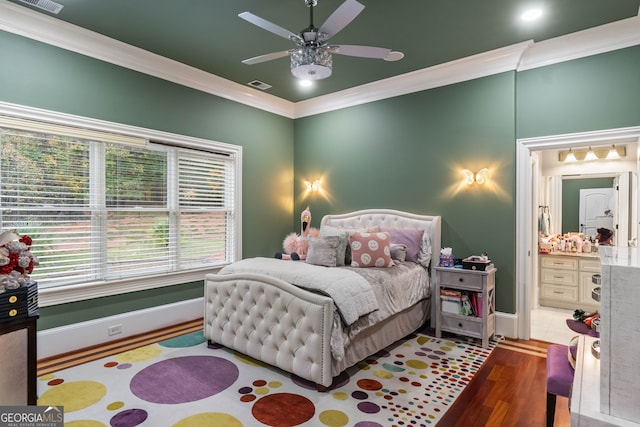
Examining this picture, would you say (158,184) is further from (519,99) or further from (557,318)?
(557,318)

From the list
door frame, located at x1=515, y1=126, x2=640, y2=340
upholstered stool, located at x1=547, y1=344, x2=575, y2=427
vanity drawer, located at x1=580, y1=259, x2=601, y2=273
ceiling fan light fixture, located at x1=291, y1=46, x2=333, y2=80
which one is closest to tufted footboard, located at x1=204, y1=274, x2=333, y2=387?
upholstered stool, located at x1=547, y1=344, x2=575, y2=427

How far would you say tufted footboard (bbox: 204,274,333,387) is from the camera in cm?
256

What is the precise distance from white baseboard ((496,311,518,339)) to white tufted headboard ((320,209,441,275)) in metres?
0.83

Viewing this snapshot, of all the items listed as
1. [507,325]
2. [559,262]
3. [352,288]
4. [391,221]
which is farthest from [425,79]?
[559,262]

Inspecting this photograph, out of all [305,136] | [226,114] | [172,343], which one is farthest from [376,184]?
[172,343]

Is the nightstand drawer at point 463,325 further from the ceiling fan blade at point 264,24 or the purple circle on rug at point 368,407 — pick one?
the ceiling fan blade at point 264,24

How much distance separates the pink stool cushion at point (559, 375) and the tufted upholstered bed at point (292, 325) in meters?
1.27

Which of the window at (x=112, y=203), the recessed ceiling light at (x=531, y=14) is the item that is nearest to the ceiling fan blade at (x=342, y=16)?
the recessed ceiling light at (x=531, y=14)

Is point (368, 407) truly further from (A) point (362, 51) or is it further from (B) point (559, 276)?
(B) point (559, 276)

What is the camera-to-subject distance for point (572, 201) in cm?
511

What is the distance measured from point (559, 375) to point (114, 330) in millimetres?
3775

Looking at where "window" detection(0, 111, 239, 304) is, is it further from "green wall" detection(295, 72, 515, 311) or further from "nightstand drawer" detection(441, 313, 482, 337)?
"nightstand drawer" detection(441, 313, 482, 337)

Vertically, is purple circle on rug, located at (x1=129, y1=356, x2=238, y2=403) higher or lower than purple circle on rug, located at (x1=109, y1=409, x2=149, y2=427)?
higher

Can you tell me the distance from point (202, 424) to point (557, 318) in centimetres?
439
